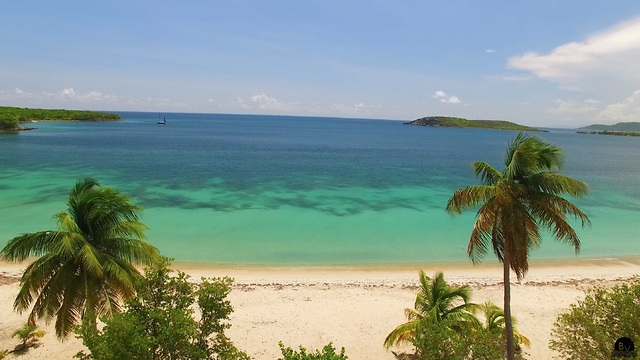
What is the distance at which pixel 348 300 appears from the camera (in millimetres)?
19234

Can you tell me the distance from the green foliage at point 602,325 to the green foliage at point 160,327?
326 inches

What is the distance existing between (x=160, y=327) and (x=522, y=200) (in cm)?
966

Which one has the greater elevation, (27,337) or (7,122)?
(7,122)

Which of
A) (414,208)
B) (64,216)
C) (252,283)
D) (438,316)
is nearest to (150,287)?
(64,216)

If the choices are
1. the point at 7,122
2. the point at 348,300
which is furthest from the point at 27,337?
the point at 7,122

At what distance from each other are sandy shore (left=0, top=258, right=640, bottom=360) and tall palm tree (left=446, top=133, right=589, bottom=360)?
6448mm

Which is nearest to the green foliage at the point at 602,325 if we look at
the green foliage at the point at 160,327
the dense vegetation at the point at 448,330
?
the dense vegetation at the point at 448,330

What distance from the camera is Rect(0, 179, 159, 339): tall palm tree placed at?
1016cm

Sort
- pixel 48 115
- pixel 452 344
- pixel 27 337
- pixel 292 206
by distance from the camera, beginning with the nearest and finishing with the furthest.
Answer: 1. pixel 452 344
2. pixel 27 337
3. pixel 292 206
4. pixel 48 115

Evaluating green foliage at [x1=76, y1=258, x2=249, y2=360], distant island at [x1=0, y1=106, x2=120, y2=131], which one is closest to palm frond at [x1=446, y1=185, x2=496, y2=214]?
green foliage at [x1=76, y1=258, x2=249, y2=360]

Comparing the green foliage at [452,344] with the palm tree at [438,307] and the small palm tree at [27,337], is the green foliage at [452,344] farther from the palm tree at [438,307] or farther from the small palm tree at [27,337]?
the small palm tree at [27,337]

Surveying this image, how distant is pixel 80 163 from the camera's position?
62406 millimetres

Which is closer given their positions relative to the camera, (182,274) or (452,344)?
(452,344)

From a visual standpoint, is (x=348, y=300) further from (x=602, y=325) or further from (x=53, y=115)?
(x=53, y=115)
